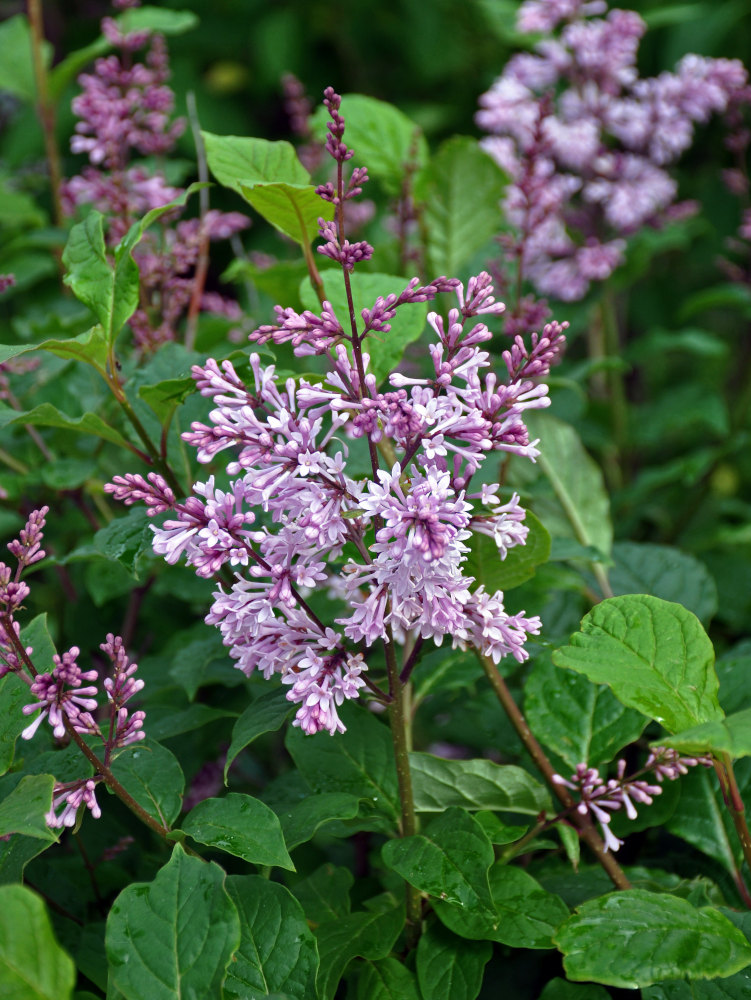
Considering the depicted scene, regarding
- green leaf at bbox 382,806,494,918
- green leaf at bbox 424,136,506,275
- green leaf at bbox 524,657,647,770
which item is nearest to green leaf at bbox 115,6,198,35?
green leaf at bbox 424,136,506,275

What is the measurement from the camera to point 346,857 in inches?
52.1

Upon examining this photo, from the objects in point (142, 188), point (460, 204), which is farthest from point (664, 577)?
point (142, 188)

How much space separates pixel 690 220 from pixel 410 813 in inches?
78.3

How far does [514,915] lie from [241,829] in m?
0.28

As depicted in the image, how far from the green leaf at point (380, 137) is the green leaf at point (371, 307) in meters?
0.54

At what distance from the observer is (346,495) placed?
78cm

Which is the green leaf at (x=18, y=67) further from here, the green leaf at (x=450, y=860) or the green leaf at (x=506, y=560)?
the green leaf at (x=450, y=860)

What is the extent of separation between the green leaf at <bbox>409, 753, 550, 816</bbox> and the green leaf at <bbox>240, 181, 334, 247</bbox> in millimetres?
594

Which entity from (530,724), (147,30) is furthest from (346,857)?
(147,30)

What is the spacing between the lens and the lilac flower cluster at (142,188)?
1.31m

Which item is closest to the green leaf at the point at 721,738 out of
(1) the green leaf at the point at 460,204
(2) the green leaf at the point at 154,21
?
(1) the green leaf at the point at 460,204

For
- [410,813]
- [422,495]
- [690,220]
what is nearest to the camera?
[422,495]

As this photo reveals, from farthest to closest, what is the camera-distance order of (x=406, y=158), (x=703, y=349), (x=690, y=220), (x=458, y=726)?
(x=690, y=220), (x=703, y=349), (x=406, y=158), (x=458, y=726)

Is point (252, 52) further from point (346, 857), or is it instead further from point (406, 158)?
point (346, 857)
